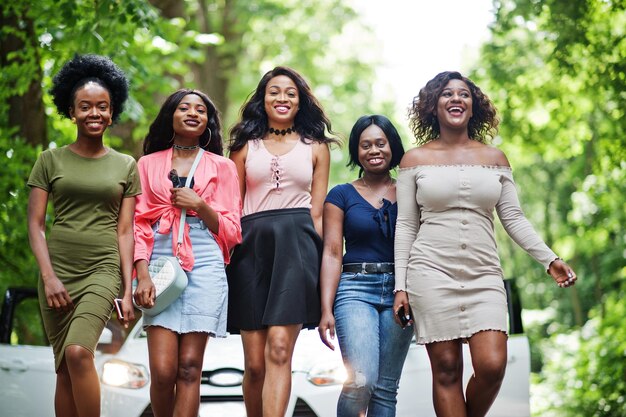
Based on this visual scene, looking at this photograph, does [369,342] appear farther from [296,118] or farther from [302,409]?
[296,118]

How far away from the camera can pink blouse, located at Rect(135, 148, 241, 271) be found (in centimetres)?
513

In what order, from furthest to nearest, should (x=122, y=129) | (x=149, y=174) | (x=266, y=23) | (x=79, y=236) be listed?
(x=266, y=23), (x=122, y=129), (x=149, y=174), (x=79, y=236)

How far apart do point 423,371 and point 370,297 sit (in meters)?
1.25

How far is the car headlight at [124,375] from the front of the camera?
241 inches

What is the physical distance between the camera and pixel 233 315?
5.34 meters

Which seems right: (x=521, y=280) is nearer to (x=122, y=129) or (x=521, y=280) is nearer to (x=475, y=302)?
(x=122, y=129)

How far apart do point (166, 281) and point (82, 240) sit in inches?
20.0

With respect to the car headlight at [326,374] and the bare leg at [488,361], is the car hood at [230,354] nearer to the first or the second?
the car headlight at [326,374]

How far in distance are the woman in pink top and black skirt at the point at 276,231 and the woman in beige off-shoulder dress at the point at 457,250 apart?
0.55 m

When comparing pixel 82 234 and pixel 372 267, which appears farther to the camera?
pixel 372 267

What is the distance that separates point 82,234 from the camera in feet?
16.1

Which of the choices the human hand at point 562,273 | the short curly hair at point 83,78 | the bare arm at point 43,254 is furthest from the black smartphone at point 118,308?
the human hand at point 562,273

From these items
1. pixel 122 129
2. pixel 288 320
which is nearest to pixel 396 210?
pixel 288 320

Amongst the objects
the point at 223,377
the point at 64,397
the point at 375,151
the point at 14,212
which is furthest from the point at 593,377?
the point at 64,397
